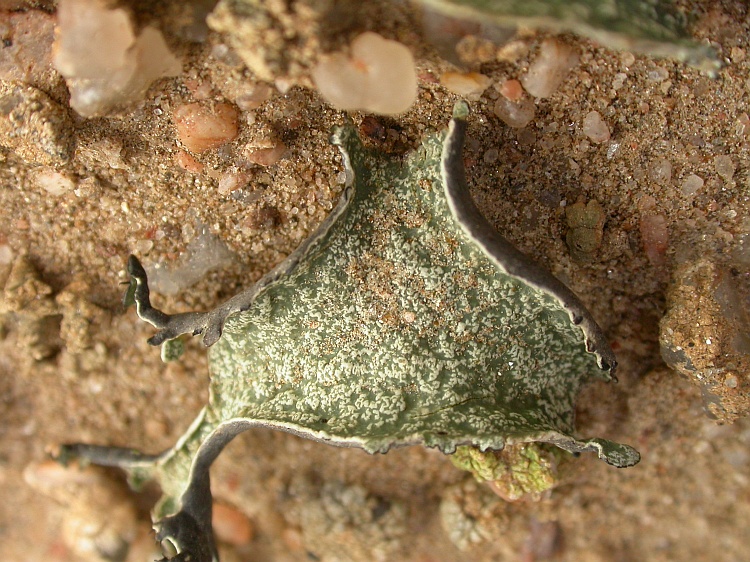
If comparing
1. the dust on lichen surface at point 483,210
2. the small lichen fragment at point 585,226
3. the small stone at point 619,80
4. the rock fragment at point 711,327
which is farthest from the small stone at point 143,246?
the rock fragment at point 711,327

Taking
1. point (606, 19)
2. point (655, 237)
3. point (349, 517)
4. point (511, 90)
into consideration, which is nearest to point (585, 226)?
point (655, 237)

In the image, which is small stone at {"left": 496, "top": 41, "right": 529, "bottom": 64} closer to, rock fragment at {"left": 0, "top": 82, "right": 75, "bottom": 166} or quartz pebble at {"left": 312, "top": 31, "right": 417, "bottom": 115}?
quartz pebble at {"left": 312, "top": 31, "right": 417, "bottom": 115}

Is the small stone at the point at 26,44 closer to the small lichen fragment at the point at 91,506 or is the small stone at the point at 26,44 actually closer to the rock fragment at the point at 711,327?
the small lichen fragment at the point at 91,506

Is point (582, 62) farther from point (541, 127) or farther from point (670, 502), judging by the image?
point (670, 502)

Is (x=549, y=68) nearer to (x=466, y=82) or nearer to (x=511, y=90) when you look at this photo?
(x=511, y=90)

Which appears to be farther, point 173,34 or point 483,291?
point 483,291

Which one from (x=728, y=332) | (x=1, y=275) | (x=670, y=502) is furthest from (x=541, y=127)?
(x=1, y=275)
